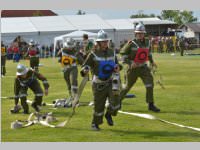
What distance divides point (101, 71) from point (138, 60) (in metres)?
3.11

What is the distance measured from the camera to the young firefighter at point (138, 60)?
14634 mm

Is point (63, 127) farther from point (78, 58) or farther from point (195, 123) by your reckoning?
point (78, 58)

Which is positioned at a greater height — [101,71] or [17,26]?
[17,26]

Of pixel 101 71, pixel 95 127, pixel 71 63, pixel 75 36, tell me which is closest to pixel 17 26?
pixel 75 36

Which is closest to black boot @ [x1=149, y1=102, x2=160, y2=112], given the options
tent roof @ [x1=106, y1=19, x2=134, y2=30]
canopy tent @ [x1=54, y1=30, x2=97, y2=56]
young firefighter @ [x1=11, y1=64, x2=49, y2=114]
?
young firefighter @ [x1=11, y1=64, x2=49, y2=114]

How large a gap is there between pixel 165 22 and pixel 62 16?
1071 inches

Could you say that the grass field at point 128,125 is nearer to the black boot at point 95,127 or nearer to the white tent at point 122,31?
the black boot at point 95,127

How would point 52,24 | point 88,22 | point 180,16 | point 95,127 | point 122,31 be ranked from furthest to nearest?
1. point 180,16
2. point 122,31
3. point 88,22
4. point 52,24
5. point 95,127

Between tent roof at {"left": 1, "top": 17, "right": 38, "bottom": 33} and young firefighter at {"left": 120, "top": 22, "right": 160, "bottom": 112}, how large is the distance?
46.5 metres

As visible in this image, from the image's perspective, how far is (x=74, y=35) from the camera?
55.7m

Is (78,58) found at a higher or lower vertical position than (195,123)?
higher

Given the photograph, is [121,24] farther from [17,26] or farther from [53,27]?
[17,26]

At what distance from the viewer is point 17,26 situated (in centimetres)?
6325

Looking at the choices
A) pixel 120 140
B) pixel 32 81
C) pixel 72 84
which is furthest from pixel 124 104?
pixel 120 140
